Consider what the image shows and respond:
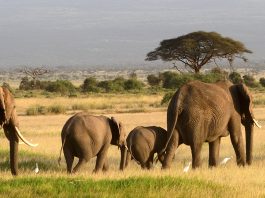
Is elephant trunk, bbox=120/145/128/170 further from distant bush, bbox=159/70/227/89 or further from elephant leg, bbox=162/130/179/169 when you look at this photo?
distant bush, bbox=159/70/227/89

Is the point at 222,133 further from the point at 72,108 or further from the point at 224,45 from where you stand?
the point at 224,45

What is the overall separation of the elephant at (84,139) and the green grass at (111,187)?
82.4 inches

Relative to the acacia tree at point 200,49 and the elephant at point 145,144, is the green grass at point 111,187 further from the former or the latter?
the acacia tree at point 200,49

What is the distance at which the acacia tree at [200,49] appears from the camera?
214 feet

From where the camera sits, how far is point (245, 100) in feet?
50.0

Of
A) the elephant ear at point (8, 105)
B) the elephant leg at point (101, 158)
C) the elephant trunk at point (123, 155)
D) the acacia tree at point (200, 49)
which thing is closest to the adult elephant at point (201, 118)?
the elephant trunk at point (123, 155)

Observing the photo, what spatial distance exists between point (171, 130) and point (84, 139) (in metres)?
1.66

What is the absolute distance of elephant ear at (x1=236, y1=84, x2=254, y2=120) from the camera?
15180 mm

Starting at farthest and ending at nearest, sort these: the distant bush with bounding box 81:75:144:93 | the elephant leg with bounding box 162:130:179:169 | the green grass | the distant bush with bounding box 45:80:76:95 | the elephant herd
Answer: the distant bush with bounding box 81:75:144:93 → the distant bush with bounding box 45:80:76:95 → the elephant leg with bounding box 162:130:179:169 → the elephant herd → the green grass

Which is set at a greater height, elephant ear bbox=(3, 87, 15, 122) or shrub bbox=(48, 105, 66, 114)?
elephant ear bbox=(3, 87, 15, 122)

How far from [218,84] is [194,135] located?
5.07 ft

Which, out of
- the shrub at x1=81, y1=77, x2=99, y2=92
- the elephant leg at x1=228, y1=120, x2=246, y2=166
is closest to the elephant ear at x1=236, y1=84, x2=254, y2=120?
the elephant leg at x1=228, y1=120, x2=246, y2=166

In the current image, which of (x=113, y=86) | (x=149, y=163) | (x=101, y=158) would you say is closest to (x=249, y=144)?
(x=149, y=163)

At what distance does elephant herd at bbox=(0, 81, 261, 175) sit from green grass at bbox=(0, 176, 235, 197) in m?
1.88
